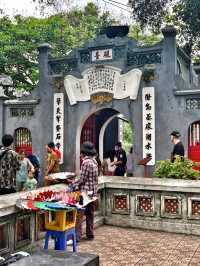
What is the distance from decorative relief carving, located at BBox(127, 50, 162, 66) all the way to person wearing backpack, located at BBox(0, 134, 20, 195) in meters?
7.14

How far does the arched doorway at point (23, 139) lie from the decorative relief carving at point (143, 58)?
4.43 meters

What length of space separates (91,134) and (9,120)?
9.74 ft

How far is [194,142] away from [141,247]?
6.10 metres

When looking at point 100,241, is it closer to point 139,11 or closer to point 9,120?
point 9,120

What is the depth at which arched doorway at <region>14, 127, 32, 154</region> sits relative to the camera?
44.2 feet

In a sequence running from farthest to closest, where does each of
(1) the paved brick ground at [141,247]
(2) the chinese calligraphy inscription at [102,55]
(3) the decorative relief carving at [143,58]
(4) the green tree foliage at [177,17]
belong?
(4) the green tree foliage at [177,17]
(2) the chinese calligraphy inscription at [102,55]
(3) the decorative relief carving at [143,58]
(1) the paved brick ground at [141,247]

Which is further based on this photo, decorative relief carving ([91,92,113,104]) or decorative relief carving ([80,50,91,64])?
decorative relief carving ([80,50,91,64])

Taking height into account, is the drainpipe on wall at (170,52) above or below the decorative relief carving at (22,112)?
above

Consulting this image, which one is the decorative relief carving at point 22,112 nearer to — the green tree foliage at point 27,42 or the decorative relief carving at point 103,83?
the decorative relief carving at point 103,83

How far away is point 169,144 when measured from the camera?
441 inches

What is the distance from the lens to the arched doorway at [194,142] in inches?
426

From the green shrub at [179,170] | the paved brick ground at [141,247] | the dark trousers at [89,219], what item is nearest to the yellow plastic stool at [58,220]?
the paved brick ground at [141,247]

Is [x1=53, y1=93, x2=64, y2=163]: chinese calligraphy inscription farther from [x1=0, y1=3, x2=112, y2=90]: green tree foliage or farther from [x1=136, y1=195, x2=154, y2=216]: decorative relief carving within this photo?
[x1=136, y1=195, x2=154, y2=216]: decorative relief carving

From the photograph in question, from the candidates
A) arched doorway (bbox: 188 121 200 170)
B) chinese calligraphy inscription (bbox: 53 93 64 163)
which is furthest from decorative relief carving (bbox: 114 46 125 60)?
arched doorway (bbox: 188 121 200 170)
